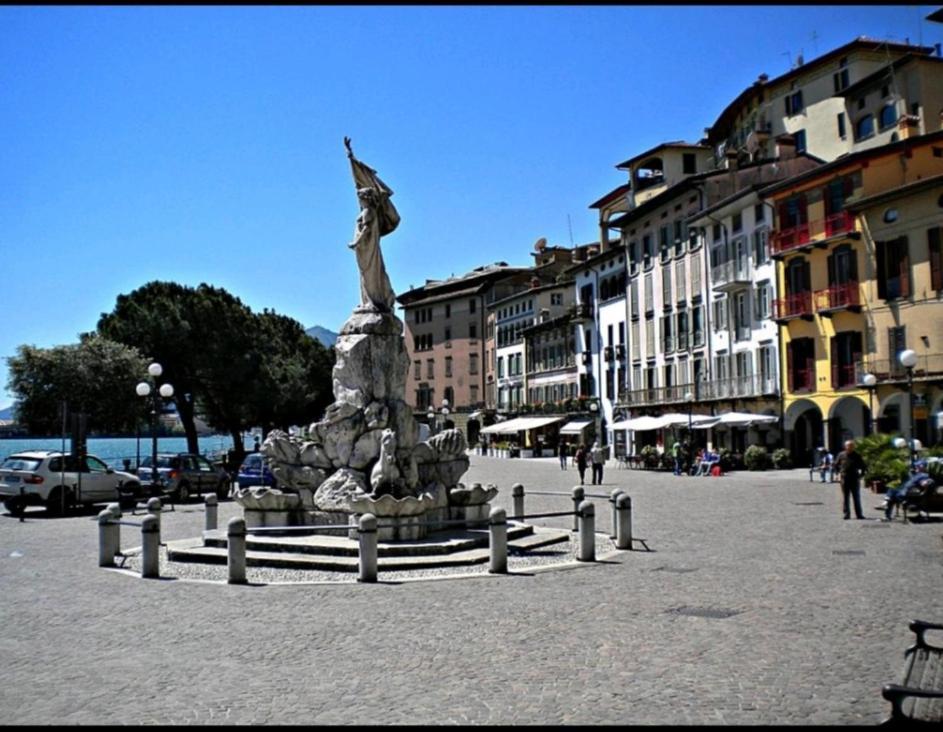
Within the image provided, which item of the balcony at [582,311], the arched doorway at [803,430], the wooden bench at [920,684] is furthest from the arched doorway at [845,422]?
the wooden bench at [920,684]

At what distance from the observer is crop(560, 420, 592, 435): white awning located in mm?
68812

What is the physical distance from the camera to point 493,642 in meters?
9.54

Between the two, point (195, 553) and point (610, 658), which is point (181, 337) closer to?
point (195, 553)

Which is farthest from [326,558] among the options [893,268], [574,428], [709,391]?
[574,428]

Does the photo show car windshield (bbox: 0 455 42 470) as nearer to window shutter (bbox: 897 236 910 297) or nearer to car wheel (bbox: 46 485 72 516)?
car wheel (bbox: 46 485 72 516)

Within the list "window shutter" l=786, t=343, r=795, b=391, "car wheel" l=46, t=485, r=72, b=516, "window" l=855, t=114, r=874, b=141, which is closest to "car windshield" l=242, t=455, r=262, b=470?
"car wheel" l=46, t=485, r=72, b=516

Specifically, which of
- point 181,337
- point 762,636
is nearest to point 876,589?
point 762,636

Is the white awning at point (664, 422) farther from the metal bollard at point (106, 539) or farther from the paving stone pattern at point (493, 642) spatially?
the metal bollard at point (106, 539)

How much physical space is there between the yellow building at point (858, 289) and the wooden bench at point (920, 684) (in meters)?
31.3

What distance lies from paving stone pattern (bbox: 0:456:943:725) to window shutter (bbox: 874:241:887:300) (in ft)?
83.6

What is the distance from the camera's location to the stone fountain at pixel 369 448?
16953mm

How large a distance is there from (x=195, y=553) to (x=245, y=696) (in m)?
8.67

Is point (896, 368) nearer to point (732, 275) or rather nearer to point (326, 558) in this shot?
point (732, 275)

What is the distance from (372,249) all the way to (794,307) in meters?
30.9
